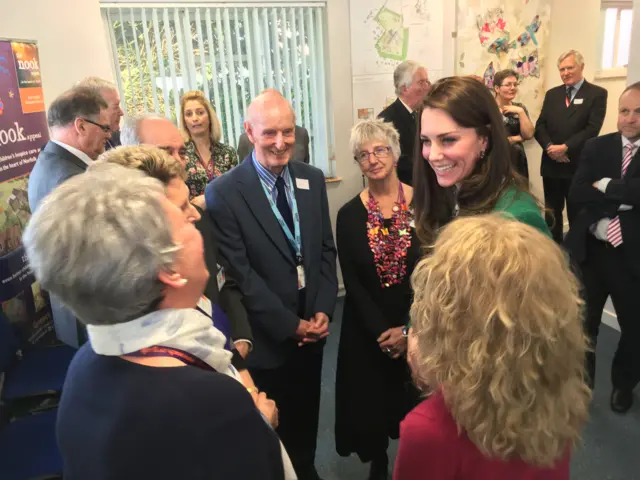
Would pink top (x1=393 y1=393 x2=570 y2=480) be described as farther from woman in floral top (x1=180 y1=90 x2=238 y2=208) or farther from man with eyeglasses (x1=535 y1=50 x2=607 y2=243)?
man with eyeglasses (x1=535 y1=50 x2=607 y2=243)

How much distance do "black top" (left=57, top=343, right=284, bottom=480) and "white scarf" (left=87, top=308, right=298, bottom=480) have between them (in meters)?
0.03

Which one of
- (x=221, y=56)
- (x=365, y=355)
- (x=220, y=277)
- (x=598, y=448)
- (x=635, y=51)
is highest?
(x=221, y=56)

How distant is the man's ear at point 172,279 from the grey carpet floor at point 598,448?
5.88ft

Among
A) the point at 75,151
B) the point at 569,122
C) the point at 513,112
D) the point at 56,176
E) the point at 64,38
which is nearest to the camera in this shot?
the point at 56,176

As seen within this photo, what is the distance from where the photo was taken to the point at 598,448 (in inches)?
91.6

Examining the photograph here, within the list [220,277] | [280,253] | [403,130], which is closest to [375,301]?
[280,253]

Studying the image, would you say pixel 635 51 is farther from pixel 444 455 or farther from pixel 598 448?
pixel 444 455

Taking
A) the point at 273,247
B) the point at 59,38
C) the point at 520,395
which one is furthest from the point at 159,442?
the point at 59,38

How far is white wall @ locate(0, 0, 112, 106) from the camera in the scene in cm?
305

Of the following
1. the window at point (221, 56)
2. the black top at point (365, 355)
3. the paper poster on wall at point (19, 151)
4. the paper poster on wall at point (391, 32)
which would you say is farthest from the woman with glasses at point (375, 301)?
the paper poster on wall at point (391, 32)

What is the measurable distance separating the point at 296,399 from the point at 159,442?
1.40m

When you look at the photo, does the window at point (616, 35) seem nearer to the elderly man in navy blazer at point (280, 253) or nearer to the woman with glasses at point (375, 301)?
the woman with glasses at point (375, 301)

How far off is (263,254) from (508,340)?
4.00ft

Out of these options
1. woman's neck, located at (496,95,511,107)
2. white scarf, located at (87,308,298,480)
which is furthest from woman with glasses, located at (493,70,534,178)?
white scarf, located at (87,308,298,480)
